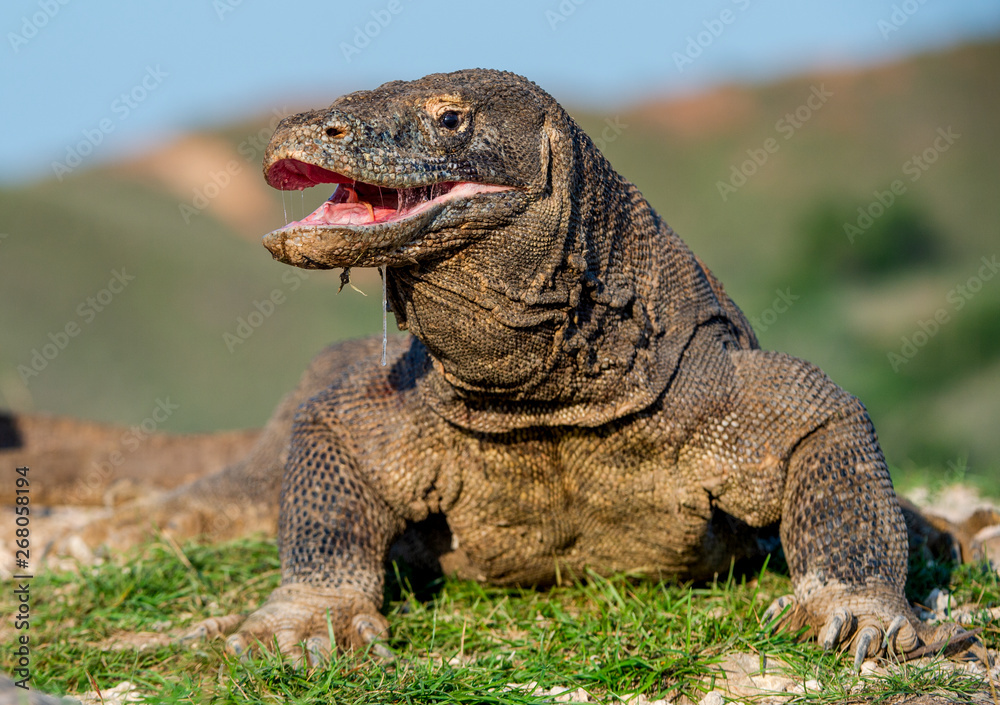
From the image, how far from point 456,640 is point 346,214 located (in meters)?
2.01

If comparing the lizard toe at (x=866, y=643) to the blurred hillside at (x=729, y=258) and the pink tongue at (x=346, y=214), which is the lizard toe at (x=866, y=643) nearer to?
the pink tongue at (x=346, y=214)

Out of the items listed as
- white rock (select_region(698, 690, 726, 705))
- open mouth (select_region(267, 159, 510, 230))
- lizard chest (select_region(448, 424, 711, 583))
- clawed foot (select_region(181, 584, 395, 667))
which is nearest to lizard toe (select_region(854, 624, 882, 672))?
white rock (select_region(698, 690, 726, 705))

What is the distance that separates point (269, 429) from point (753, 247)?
1930 cm

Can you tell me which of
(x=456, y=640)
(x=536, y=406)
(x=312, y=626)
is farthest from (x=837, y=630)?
(x=312, y=626)

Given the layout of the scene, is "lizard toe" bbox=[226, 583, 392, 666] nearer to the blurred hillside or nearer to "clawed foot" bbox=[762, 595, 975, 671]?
"clawed foot" bbox=[762, 595, 975, 671]

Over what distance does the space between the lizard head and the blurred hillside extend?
547 centimetres

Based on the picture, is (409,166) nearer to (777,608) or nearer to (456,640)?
(456,640)

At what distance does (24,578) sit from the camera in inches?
237

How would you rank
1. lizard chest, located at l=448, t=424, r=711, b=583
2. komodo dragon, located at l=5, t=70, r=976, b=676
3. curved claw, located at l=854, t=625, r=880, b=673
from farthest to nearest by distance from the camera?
lizard chest, located at l=448, t=424, r=711, b=583, curved claw, located at l=854, t=625, r=880, b=673, komodo dragon, located at l=5, t=70, r=976, b=676

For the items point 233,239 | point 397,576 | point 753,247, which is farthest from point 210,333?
point 397,576

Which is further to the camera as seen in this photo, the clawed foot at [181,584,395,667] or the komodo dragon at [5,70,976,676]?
the clawed foot at [181,584,395,667]

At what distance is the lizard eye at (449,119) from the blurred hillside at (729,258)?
18.6 feet

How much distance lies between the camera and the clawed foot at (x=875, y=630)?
4.16m

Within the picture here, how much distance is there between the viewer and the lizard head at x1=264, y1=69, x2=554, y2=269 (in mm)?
3688
